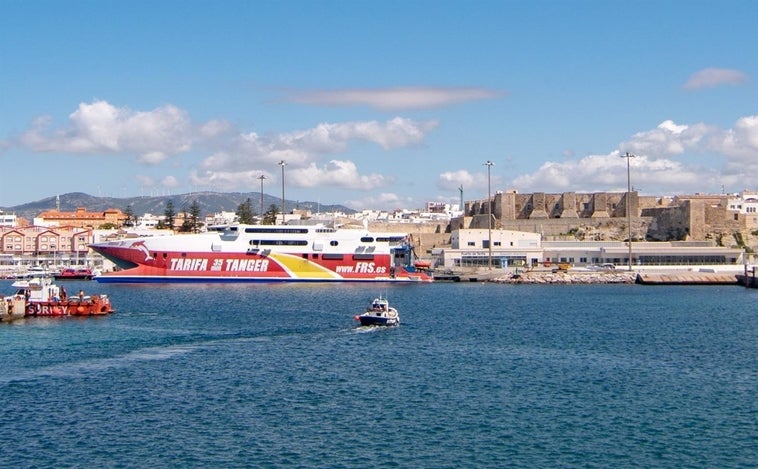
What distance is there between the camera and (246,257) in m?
68.6

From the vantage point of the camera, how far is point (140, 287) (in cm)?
6419

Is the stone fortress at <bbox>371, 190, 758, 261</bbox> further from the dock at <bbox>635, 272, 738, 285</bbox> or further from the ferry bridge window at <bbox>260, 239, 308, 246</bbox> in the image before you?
the ferry bridge window at <bbox>260, 239, 308, 246</bbox>

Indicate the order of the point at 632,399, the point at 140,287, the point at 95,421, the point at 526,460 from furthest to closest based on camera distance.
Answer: the point at 140,287 < the point at 632,399 < the point at 95,421 < the point at 526,460

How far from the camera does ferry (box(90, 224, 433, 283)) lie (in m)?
68.4

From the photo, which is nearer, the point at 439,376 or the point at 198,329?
the point at 439,376

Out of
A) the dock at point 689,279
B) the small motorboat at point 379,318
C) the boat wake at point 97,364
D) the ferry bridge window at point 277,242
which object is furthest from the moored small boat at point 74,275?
the boat wake at point 97,364

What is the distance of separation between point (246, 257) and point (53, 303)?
27.1 m

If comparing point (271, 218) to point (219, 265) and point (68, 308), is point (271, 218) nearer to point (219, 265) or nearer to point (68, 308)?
point (219, 265)

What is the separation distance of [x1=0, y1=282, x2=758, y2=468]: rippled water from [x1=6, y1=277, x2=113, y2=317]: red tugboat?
1471 millimetres

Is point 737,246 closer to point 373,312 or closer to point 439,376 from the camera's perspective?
point 373,312

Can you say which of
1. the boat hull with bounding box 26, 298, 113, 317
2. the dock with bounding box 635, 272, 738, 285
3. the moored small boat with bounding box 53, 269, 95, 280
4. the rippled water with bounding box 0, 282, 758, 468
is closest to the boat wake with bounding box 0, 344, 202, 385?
the rippled water with bounding box 0, 282, 758, 468

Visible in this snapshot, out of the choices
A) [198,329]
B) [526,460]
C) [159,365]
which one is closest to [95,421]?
[159,365]

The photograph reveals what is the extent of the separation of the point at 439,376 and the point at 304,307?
21.6m

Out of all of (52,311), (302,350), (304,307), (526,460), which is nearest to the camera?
(526,460)
